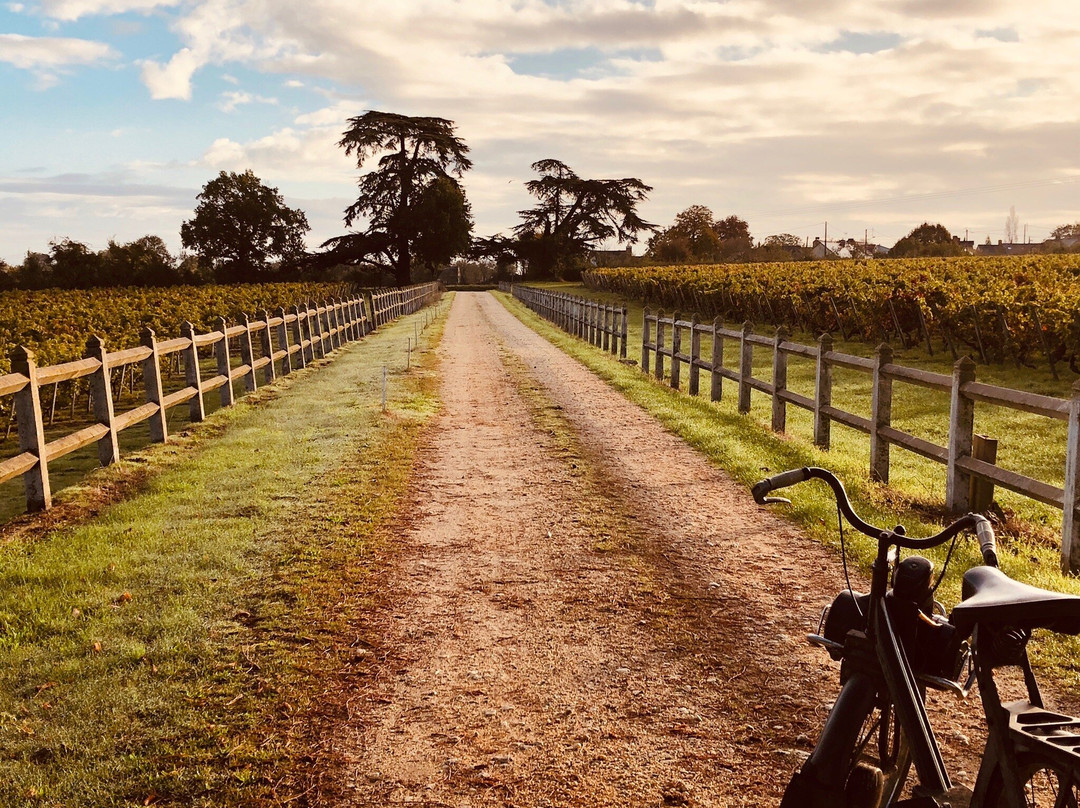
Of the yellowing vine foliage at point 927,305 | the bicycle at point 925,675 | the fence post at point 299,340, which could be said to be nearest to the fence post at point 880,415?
the bicycle at point 925,675

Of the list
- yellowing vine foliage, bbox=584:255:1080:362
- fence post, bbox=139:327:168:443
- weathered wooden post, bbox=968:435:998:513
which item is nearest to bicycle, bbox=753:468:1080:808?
weathered wooden post, bbox=968:435:998:513

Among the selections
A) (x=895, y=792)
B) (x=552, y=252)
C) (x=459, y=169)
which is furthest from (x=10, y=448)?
(x=552, y=252)

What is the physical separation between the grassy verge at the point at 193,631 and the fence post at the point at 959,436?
5.19 metres

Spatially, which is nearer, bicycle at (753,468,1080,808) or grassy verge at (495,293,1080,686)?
bicycle at (753,468,1080,808)

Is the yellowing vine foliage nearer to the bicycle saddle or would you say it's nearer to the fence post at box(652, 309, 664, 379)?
the fence post at box(652, 309, 664, 379)

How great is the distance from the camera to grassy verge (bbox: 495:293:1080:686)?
250 inches

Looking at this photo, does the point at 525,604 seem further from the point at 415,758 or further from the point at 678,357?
the point at 678,357

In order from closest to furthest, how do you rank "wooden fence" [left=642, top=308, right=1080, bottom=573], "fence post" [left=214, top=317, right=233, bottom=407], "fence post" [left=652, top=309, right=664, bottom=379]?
"wooden fence" [left=642, top=308, right=1080, bottom=573], "fence post" [left=214, top=317, right=233, bottom=407], "fence post" [left=652, top=309, right=664, bottom=379]

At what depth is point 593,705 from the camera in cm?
449

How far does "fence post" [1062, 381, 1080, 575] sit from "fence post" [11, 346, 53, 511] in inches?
343

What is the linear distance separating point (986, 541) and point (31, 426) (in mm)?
8497

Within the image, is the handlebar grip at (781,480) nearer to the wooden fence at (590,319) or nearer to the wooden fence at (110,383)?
the wooden fence at (110,383)

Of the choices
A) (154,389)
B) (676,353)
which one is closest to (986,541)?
(154,389)

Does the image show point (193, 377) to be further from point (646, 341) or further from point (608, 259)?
point (608, 259)
